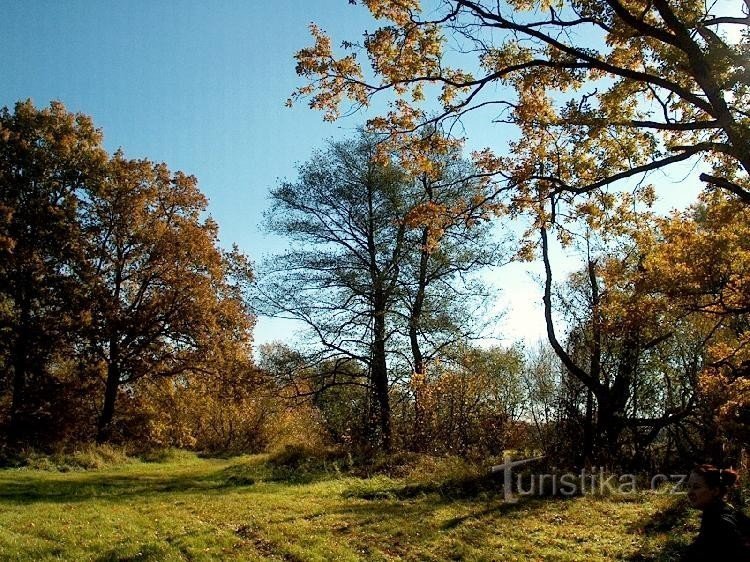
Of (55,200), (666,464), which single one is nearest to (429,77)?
(666,464)

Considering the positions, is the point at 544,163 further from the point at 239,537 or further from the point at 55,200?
the point at 55,200

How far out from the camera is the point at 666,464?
56.2 feet

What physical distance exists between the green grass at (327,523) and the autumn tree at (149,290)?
769 centimetres

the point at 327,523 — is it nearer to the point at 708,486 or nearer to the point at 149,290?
the point at 708,486

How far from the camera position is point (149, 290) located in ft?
72.4

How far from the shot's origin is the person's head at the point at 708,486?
4.02 meters

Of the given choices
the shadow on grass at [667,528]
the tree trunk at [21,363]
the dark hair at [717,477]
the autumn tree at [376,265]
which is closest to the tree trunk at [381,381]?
the autumn tree at [376,265]

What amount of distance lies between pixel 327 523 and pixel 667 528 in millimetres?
5315

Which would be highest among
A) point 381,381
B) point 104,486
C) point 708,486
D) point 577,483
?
point 381,381

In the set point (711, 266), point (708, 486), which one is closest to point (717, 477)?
point (708, 486)

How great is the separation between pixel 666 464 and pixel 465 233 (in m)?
9.50

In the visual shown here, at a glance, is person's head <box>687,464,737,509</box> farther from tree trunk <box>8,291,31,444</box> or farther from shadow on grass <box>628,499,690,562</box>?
tree trunk <box>8,291,31,444</box>

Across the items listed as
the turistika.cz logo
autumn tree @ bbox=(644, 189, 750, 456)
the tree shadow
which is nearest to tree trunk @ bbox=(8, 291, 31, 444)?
the tree shadow

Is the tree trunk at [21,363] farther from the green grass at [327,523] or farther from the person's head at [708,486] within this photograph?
the person's head at [708,486]
